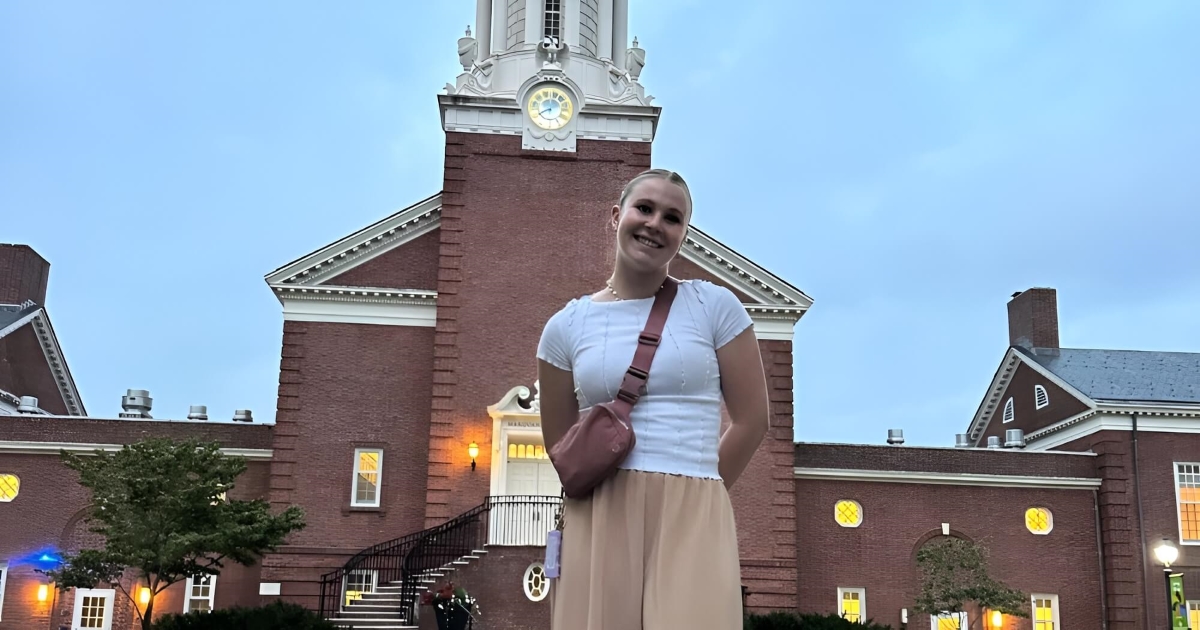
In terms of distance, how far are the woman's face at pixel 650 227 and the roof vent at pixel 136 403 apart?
115 feet

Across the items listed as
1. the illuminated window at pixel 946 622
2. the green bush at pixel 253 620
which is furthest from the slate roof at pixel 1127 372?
the green bush at pixel 253 620

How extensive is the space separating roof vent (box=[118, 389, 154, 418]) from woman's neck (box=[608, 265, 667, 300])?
3483cm

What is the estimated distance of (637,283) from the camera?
422cm

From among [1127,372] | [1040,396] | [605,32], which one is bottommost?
[1040,396]

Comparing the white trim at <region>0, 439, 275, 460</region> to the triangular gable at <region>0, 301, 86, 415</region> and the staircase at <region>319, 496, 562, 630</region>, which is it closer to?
the staircase at <region>319, 496, 562, 630</region>

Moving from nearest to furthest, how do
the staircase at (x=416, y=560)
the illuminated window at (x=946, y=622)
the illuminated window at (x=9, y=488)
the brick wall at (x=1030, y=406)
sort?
the staircase at (x=416, y=560)
the illuminated window at (x=9, y=488)
the illuminated window at (x=946, y=622)
the brick wall at (x=1030, y=406)

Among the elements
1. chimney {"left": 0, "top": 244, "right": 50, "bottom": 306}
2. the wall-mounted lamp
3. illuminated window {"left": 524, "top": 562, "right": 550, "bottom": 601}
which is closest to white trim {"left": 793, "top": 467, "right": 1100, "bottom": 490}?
the wall-mounted lamp

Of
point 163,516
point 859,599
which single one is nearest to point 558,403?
point 163,516

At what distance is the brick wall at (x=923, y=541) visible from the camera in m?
33.8

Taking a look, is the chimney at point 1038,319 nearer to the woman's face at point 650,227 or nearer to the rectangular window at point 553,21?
the rectangular window at point 553,21

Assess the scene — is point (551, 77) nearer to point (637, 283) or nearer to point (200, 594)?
point (200, 594)

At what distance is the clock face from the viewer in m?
31.8

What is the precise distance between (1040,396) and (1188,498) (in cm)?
596

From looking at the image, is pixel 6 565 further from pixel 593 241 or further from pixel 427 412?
pixel 593 241
